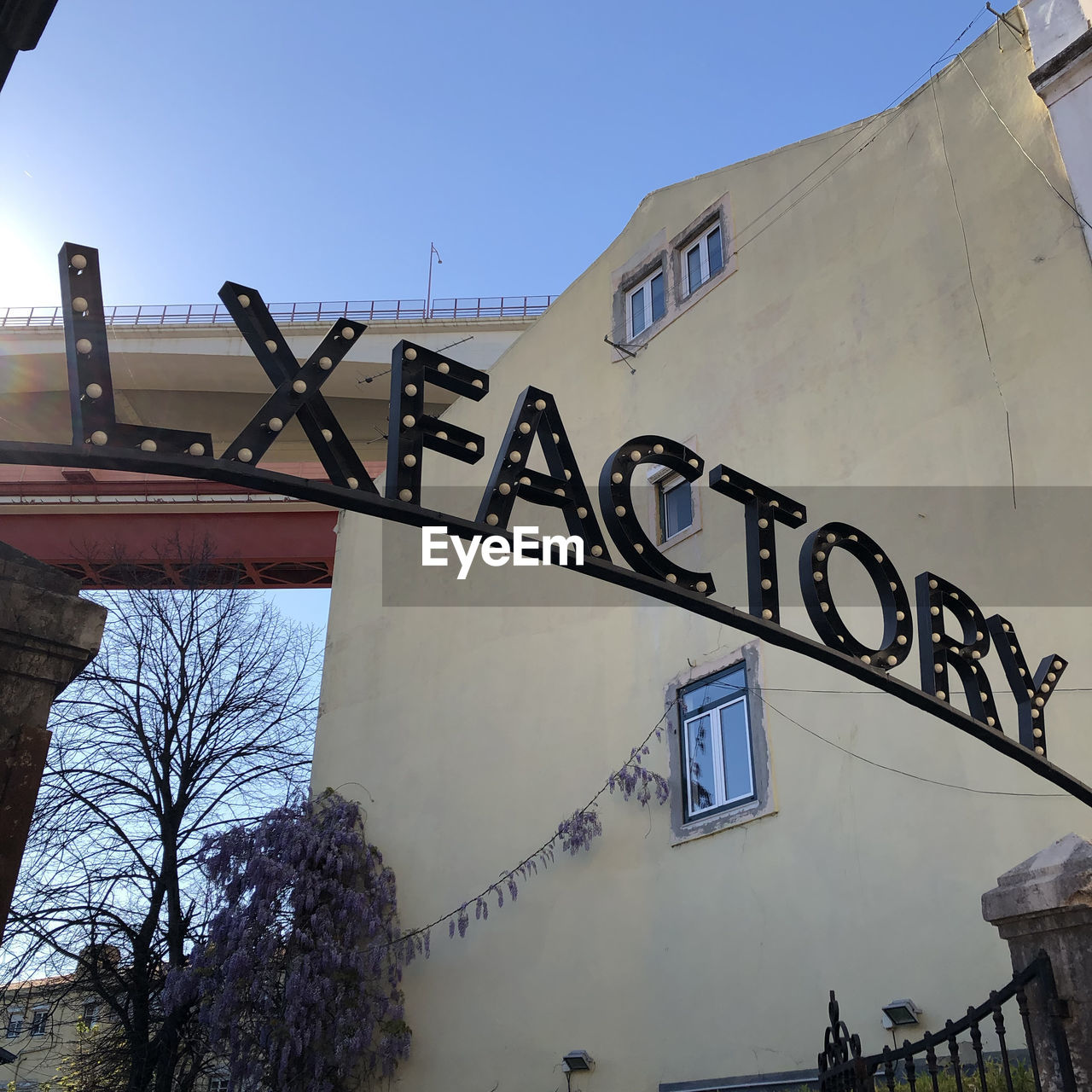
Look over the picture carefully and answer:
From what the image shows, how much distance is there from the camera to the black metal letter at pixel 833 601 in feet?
15.9

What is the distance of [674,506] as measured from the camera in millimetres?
12742

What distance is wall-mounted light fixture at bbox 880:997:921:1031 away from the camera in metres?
8.03

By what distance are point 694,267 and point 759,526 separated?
935 centimetres

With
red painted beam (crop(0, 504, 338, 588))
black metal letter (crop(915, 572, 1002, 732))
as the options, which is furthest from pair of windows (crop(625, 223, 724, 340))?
red painted beam (crop(0, 504, 338, 588))

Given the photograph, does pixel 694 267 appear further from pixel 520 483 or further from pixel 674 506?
pixel 520 483

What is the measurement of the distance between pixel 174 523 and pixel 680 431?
13.1 metres

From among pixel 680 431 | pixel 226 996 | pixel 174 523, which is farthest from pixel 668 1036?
pixel 174 523

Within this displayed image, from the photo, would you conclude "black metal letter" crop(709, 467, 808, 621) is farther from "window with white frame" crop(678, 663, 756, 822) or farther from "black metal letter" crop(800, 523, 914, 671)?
"window with white frame" crop(678, 663, 756, 822)

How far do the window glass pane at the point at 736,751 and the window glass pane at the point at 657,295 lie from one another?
5443 mm

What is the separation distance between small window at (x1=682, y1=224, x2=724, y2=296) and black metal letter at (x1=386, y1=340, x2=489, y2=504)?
9.30 meters

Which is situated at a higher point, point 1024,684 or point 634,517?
point 634,517

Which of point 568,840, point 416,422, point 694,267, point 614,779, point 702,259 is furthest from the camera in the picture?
point 694,267

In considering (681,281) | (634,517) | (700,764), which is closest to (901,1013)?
(700,764)

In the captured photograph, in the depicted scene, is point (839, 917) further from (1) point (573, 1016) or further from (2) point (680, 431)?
(2) point (680, 431)
